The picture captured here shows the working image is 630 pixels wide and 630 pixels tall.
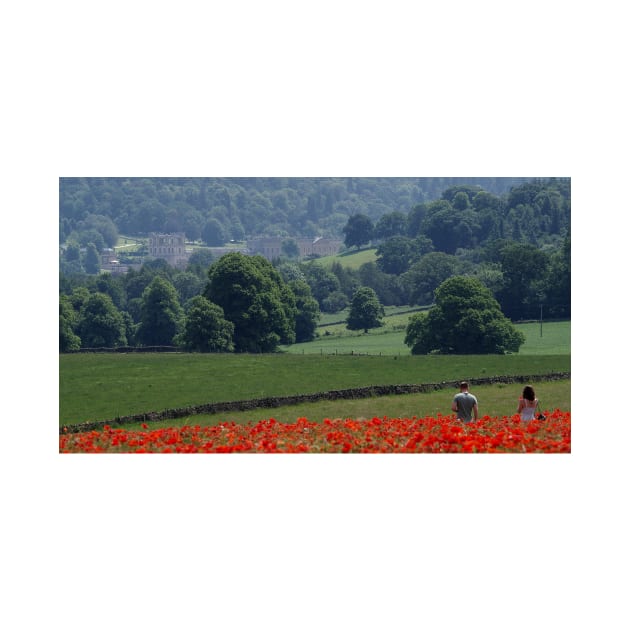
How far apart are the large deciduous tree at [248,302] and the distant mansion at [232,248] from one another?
63371 mm

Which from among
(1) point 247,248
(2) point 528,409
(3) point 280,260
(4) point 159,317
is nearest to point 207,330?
(4) point 159,317

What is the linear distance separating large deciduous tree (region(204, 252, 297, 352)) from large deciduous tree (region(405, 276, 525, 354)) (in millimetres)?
9682

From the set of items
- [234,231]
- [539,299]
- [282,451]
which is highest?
[234,231]

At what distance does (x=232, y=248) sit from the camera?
147750mm

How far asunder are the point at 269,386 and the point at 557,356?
1564cm

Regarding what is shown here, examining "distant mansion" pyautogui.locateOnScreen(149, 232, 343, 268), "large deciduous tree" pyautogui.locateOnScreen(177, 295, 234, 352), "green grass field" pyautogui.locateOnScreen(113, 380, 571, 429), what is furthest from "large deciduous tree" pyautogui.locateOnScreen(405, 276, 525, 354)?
"distant mansion" pyautogui.locateOnScreen(149, 232, 343, 268)

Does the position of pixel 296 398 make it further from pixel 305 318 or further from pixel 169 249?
pixel 169 249

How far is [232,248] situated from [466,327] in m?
88.6

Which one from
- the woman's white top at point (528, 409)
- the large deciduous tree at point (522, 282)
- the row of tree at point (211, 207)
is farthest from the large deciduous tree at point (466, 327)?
the row of tree at point (211, 207)

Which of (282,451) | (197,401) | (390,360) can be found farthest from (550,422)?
(390,360)

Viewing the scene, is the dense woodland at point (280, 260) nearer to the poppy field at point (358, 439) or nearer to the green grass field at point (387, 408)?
the green grass field at point (387, 408)

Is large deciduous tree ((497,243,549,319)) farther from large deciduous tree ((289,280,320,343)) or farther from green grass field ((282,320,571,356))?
large deciduous tree ((289,280,320,343))

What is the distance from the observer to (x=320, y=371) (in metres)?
45.0

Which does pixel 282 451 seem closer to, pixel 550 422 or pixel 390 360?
pixel 550 422
